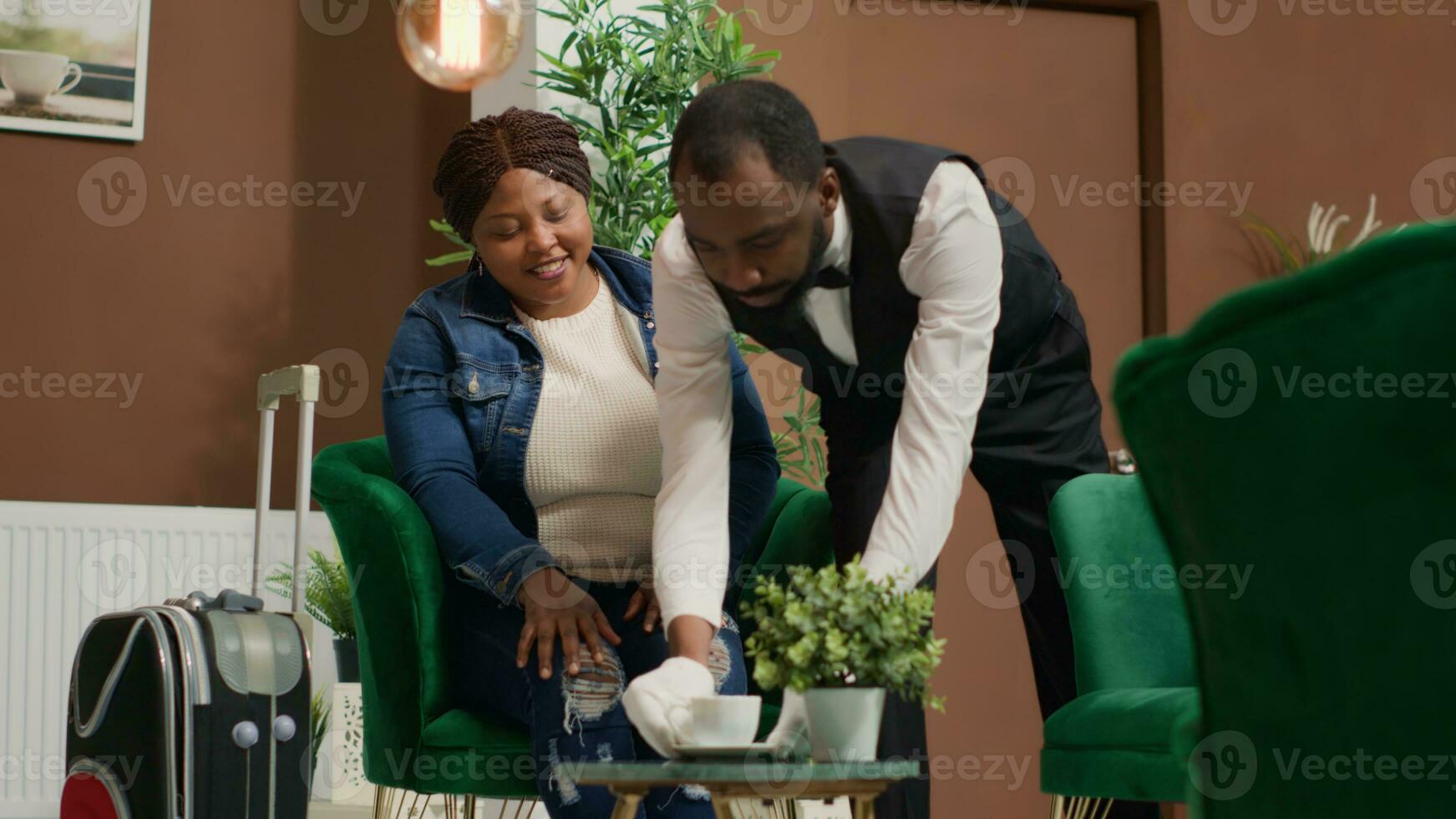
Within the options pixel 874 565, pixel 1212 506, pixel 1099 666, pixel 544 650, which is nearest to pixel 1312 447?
pixel 1212 506

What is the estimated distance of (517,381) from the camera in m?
1.88

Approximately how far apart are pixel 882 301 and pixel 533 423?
0.47 meters

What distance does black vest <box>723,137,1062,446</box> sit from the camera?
1684 mm

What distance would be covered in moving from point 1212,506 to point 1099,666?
1.23 metres

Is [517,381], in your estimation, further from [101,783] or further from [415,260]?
[415,260]

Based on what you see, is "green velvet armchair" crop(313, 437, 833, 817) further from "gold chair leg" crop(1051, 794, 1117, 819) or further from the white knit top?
"gold chair leg" crop(1051, 794, 1117, 819)

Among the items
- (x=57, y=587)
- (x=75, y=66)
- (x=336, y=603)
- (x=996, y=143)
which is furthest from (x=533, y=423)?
(x=75, y=66)

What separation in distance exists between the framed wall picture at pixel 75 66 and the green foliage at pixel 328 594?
1328 millimetres

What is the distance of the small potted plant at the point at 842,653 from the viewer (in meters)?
1.24

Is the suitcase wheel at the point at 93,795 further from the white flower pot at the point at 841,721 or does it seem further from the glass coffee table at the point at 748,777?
the white flower pot at the point at 841,721

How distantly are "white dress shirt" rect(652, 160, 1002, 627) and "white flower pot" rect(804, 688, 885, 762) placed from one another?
264mm

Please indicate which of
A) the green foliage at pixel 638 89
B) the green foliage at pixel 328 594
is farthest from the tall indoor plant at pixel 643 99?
the green foliage at pixel 328 594

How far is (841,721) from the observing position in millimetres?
1240

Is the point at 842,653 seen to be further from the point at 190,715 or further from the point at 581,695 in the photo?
the point at 190,715
